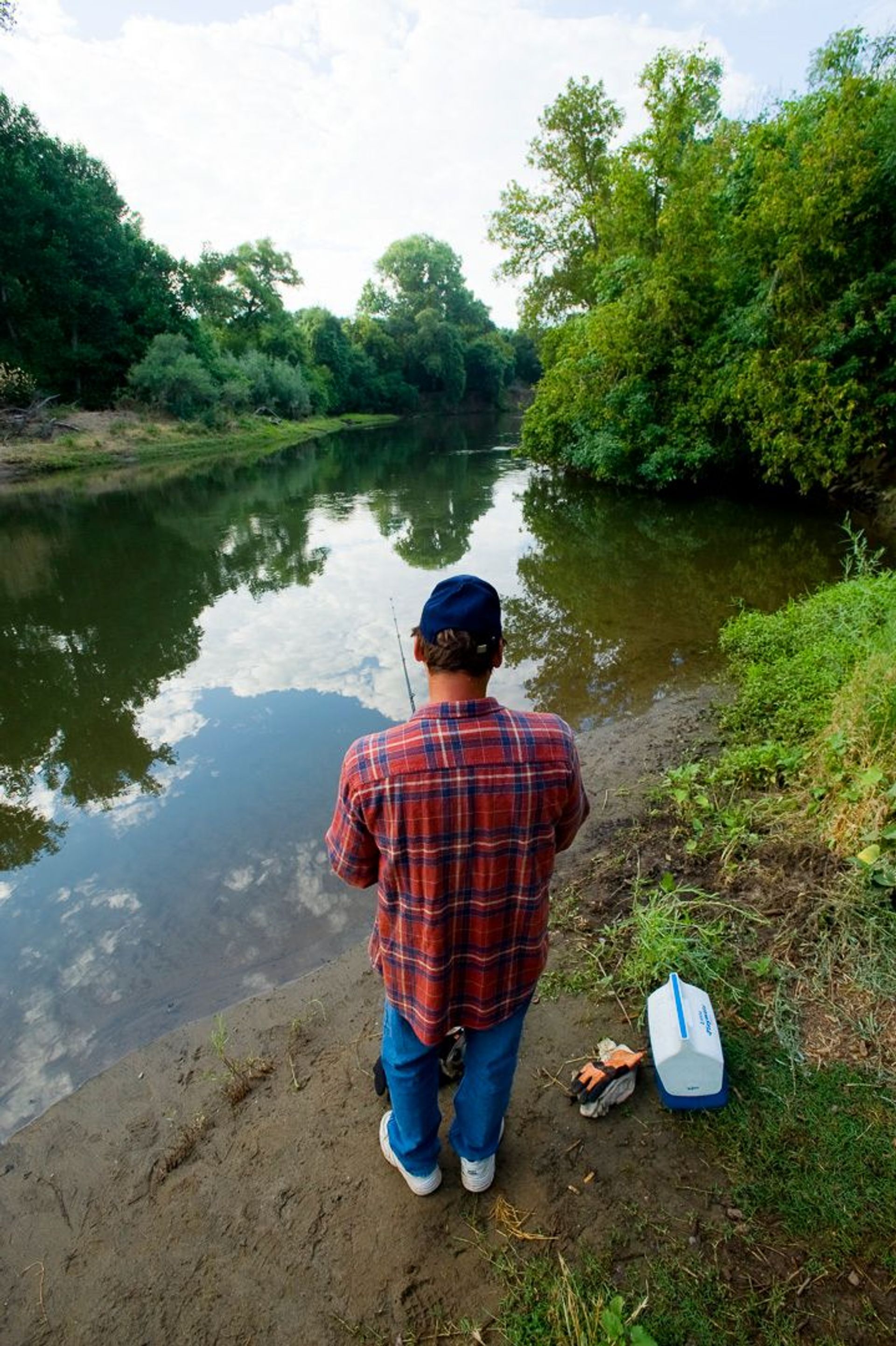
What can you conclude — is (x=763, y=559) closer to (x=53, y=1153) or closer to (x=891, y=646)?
(x=891, y=646)

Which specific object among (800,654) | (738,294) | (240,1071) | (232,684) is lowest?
(240,1071)

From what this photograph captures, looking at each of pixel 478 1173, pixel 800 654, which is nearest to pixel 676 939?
pixel 478 1173

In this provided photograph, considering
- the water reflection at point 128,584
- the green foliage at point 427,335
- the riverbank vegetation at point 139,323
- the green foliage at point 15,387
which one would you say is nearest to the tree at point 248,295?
the riverbank vegetation at point 139,323

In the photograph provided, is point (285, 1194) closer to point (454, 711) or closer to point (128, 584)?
point (454, 711)

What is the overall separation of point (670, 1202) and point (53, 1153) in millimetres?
2211

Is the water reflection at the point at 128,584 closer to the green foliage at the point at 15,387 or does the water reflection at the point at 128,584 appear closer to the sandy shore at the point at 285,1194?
the sandy shore at the point at 285,1194

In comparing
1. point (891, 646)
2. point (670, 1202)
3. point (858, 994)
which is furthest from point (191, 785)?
point (891, 646)

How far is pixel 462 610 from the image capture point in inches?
51.8

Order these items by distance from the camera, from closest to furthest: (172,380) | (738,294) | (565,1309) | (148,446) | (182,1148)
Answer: (565,1309)
(182,1148)
(738,294)
(148,446)
(172,380)

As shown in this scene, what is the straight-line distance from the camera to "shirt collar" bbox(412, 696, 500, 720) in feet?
4.39

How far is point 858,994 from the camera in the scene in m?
2.34

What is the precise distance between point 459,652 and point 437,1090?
134cm

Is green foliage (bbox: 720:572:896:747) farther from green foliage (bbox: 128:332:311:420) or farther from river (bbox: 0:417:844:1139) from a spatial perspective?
green foliage (bbox: 128:332:311:420)

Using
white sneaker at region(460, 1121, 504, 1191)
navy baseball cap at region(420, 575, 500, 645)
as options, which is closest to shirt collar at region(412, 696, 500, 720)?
navy baseball cap at region(420, 575, 500, 645)
